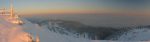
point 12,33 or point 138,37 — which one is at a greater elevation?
point 12,33

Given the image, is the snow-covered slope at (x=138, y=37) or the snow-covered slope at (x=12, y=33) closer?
the snow-covered slope at (x=12, y=33)

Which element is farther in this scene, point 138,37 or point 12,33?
point 138,37

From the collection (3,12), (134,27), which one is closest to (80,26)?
(134,27)

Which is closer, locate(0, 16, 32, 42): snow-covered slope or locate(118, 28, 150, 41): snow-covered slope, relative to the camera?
locate(0, 16, 32, 42): snow-covered slope

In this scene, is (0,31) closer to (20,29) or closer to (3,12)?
(20,29)

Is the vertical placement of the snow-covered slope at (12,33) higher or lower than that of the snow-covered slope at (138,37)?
higher

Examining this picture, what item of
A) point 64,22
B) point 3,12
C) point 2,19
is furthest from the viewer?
point 64,22

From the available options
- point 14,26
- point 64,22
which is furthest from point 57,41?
point 64,22

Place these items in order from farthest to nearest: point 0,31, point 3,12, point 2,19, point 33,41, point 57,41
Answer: point 3,12 < point 2,19 < point 57,41 < point 0,31 < point 33,41

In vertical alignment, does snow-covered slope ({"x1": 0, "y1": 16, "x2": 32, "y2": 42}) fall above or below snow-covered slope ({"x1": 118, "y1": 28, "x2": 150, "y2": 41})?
above

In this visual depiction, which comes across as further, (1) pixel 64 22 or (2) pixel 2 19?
(1) pixel 64 22

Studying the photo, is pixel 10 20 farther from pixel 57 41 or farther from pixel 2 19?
pixel 57 41
